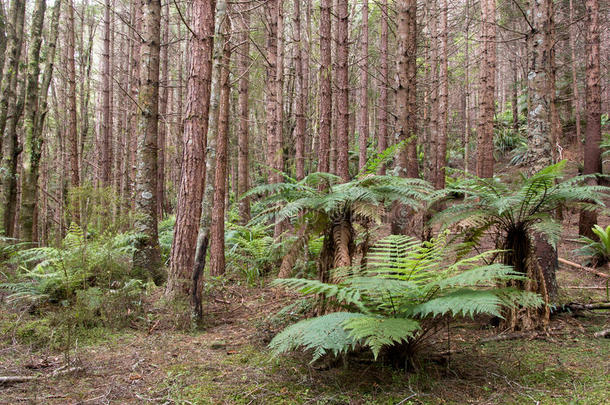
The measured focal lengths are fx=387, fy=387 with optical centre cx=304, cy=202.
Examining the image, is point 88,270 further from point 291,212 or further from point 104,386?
point 291,212

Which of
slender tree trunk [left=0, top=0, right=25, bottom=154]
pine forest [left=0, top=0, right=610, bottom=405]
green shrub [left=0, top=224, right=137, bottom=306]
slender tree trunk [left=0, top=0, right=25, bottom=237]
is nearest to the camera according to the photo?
pine forest [left=0, top=0, right=610, bottom=405]

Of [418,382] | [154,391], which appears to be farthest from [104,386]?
[418,382]

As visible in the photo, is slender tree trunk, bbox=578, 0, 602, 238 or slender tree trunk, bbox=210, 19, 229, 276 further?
slender tree trunk, bbox=578, 0, 602, 238

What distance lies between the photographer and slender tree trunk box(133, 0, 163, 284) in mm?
6406

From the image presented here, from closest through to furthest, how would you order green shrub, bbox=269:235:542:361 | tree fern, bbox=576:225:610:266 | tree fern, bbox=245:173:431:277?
green shrub, bbox=269:235:542:361, tree fern, bbox=245:173:431:277, tree fern, bbox=576:225:610:266

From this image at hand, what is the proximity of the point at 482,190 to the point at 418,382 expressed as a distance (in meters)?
2.22

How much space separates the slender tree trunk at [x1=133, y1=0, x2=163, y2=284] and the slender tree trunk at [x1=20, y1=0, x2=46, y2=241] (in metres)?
3.29

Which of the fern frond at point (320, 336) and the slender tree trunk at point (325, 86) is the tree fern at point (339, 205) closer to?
the fern frond at point (320, 336)

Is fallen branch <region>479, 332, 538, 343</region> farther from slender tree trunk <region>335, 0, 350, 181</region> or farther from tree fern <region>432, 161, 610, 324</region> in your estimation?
slender tree trunk <region>335, 0, 350, 181</region>

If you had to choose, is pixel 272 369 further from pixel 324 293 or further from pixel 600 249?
pixel 600 249

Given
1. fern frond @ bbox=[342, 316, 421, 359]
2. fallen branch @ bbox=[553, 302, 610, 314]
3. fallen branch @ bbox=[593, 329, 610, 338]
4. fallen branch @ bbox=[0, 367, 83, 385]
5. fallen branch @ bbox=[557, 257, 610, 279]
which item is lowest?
fallen branch @ bbox=[0, 367, 83, 385]

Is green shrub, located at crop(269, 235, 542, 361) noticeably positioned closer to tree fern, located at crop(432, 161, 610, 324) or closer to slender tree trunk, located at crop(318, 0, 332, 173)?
tree fern, located at crop(432, 161, 610, 324)

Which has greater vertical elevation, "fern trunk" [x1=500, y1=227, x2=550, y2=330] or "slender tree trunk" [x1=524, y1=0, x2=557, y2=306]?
"slender tree trunk" [x1=524, y1=0, x2=557, y2=306]

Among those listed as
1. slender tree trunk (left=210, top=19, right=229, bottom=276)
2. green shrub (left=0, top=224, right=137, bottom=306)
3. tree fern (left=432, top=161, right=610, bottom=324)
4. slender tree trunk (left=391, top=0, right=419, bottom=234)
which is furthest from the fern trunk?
slender tree trunk (left=210, top=19, right=229, bottom=276)
